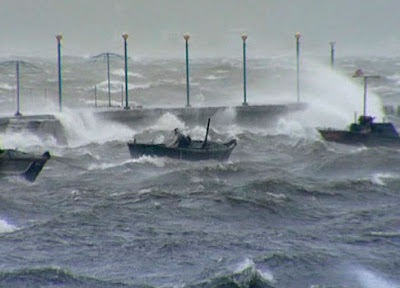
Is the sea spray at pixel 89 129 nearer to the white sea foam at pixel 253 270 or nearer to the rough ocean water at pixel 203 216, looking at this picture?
the rough ocean water at pixel 203 216

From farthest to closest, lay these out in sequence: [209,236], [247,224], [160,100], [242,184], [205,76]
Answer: [205,76], [160,100], [242,184], [247,224], [209,236]

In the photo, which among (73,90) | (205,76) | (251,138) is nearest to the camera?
(251,138)

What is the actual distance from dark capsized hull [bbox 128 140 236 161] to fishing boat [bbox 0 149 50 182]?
8600 mm

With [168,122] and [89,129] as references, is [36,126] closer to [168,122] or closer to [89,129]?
[89,129]

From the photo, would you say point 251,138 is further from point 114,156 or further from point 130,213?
point 130,213

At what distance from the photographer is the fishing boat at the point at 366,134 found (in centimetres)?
6047

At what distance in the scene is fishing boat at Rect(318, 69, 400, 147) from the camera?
6047 centimetres

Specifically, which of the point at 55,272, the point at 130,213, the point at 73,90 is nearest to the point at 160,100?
the point at 73,90

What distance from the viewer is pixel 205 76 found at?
522 ft

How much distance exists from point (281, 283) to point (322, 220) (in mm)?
8742

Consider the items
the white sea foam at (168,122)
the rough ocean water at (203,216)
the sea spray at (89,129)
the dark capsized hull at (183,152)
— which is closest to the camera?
the rough ocean water at (203,216)

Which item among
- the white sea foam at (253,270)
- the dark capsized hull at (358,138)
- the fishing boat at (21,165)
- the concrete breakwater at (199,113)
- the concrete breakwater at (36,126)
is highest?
the concrete breakwater at (199,113)

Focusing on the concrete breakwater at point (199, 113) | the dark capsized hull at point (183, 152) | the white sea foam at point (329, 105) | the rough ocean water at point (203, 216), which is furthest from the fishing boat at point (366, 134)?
the concrete breakwater at point (199, 113)

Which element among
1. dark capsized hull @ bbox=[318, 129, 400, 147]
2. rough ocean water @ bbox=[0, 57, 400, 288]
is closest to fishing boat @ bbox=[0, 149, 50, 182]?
rough ocean water @ bbox=[0, 57, 400, 288]
